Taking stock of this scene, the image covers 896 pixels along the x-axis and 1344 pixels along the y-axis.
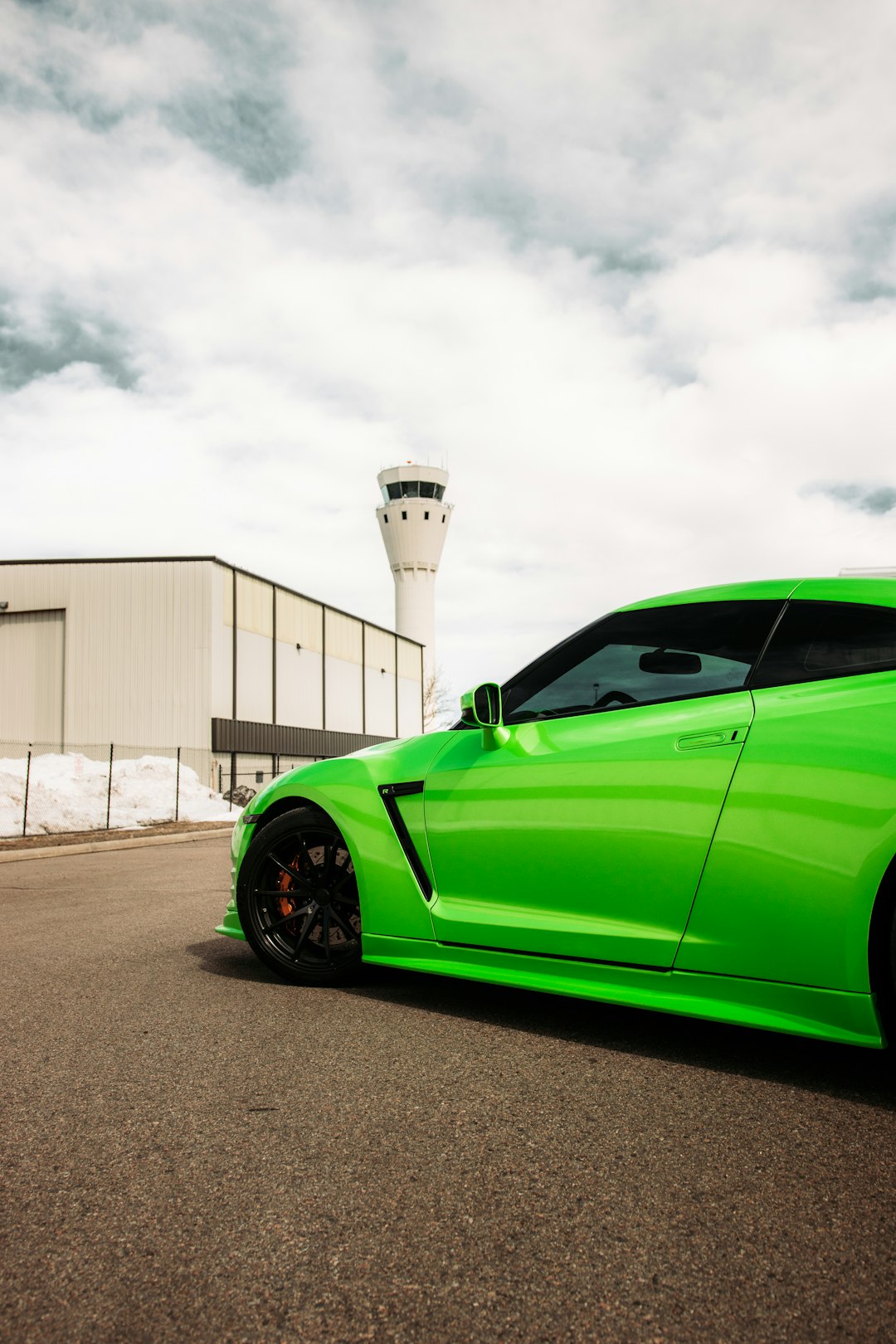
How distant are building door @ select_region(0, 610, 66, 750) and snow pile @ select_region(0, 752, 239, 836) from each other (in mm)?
9753

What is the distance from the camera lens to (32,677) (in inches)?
1526

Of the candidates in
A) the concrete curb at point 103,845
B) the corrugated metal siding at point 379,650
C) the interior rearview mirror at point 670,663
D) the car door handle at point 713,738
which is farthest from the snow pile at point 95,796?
the corrugated metal siding at point 379,650

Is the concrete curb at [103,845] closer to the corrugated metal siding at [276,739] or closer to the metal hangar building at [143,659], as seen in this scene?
the corrugated metal siding at [276,739]

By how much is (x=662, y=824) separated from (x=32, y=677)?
39.5 meters

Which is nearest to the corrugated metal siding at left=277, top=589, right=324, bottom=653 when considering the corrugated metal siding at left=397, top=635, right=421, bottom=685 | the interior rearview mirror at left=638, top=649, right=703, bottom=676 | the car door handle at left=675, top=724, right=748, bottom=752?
the corrugated metal siding at left=397, top=635, right=421, bottom=685

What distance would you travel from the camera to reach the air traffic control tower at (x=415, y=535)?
79.0 meters

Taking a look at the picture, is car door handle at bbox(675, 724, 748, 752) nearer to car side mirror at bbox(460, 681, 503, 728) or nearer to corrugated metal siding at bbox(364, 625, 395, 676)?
car side mirror at bbox(460, 681, 503, 728)

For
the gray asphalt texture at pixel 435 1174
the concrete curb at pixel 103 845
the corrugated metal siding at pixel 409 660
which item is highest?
the corrugated metal siding at pixel 409 660

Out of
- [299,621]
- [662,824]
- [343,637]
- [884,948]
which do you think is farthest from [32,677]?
[884,948]

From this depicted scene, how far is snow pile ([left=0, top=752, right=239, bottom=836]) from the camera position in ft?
68.5

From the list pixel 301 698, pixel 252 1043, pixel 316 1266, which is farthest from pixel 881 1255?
pixel 301 698

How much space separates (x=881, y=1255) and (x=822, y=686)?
166 cm

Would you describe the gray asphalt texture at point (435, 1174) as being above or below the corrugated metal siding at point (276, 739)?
below

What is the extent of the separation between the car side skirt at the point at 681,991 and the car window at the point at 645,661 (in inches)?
36.2
